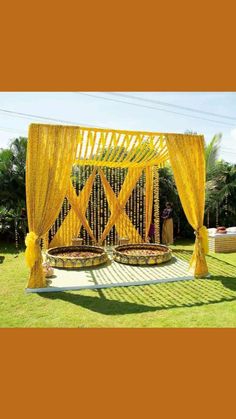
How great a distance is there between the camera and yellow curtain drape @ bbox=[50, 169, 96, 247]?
9.54 metres

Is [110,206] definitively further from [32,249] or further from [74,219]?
[32,249]

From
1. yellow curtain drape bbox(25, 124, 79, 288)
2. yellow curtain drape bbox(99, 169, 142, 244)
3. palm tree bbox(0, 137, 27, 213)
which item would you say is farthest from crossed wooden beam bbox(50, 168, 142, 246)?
yellow curtain drape bbox(25, 124, 79, 288)

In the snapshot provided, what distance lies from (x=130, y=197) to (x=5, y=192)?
3946 mm

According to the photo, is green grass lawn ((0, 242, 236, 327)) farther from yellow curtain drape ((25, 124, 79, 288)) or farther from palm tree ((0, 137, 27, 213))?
palm tree ((0, 137, 27, 213))

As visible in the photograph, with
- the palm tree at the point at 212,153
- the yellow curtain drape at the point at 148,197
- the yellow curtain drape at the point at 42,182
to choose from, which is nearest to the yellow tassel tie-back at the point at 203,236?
the yellow curtain drape at the point at 42,182

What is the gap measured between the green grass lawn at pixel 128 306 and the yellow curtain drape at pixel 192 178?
0.58 metres

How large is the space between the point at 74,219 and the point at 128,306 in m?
5.09

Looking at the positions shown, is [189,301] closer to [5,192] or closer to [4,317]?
[4,317]

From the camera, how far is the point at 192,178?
6316 mm

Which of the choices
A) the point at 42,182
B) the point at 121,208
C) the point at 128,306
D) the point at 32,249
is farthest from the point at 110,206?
Result: the point at 128,306

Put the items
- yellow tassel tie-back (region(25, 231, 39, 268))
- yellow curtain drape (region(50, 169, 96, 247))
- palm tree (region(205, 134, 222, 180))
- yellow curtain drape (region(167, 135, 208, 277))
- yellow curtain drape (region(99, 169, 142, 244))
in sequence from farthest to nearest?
palm tree (region(205, 134, 222, 180)) → yellow curtain drape (region(99, 169, 142, 244)) → yellow curtain drape (region(50, 169, 96, 247)) → yellow curtain drape (region(167, 135, 208, 277)) → yellow tassel tie-back (region(25, 231, 39, 268))

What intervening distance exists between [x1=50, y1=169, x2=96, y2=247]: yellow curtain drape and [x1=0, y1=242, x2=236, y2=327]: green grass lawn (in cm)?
315

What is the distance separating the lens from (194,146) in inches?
252

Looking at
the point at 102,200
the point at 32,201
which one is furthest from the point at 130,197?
the point at 32,201
